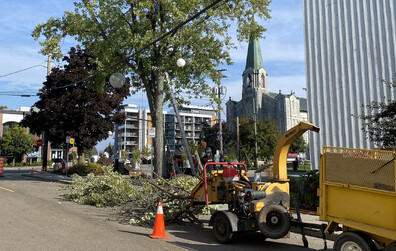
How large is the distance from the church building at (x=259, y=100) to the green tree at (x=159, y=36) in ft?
302

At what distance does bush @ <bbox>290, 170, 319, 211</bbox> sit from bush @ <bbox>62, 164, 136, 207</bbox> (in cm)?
522

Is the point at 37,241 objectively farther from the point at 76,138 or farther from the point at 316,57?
the point at 76,138

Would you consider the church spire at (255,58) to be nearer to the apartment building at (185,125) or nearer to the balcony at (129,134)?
the apartment building at (185,125)

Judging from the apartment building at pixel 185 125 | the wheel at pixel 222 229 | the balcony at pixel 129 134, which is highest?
the apartment building at pixel 185 125

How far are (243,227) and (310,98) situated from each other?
9.63m

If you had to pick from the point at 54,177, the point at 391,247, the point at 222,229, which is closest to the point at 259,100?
the point at 54,177

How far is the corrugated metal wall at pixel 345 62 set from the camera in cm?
1337

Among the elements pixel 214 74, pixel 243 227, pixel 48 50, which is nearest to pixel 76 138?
pixel 48 50

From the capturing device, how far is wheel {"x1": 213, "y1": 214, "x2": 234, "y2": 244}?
6.63 metres

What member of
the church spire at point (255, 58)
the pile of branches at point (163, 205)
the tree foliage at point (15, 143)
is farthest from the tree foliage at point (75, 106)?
the church spire at point (255, 58)

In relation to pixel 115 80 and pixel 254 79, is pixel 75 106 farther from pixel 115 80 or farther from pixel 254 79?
pixel 254 79

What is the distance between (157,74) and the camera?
1803cm

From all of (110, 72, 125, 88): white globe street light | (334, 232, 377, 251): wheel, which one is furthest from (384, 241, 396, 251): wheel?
(110, 72, 125, 88): white globe street light

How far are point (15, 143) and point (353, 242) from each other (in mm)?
58894
